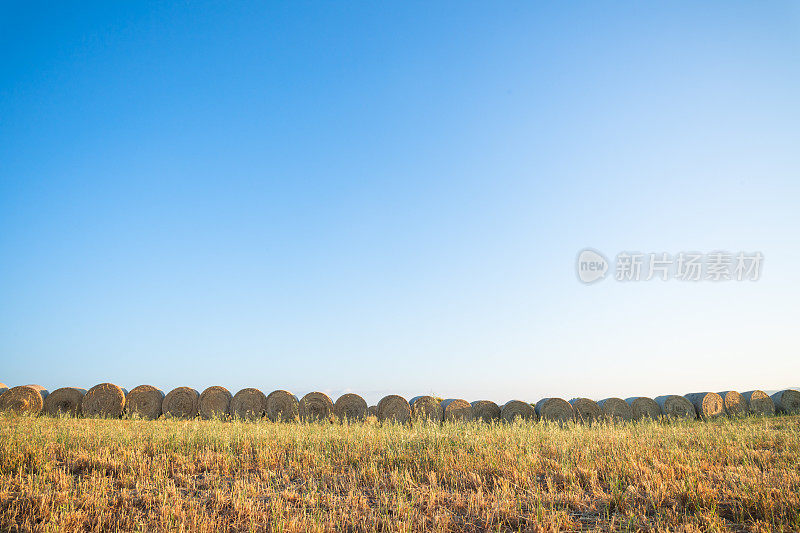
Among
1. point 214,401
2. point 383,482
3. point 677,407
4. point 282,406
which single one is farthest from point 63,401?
point 677,407

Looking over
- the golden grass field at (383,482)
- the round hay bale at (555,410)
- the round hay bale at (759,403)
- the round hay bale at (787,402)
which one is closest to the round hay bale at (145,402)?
the golden grass field at (383,482)

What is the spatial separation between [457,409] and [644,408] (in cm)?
734

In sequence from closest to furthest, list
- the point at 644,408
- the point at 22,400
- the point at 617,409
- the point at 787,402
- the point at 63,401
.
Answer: the point at 22,400 < the point at 63,401 < the point at 617,409 < the point at 644,408 < the point at 787,402

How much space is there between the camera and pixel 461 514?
4.90 meters

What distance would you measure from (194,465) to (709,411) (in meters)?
17.8

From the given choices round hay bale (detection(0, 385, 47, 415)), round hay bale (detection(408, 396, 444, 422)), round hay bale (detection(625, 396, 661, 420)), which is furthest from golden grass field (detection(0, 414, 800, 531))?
round hay bale (detection(625, 396, 661, 420))

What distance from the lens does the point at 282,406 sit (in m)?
15.1

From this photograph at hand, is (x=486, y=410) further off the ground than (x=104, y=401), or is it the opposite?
(x=104, y=401)

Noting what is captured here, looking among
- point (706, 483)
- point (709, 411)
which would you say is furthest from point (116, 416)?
point (709, 411)

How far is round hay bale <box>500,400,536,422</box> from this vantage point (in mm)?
15667

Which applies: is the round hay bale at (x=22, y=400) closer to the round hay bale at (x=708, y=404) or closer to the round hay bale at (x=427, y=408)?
the round hay bale at (x=427, y=408)

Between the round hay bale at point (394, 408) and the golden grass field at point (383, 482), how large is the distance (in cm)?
689

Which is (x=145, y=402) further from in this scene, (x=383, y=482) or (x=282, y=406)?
(x=383, y=482)

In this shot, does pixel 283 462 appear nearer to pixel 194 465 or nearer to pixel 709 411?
pixel 194 465
